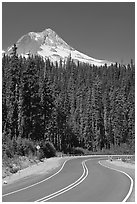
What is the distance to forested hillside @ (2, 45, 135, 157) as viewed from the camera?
52250mm

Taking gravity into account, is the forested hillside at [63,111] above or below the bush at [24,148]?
above

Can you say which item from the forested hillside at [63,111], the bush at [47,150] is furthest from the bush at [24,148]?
the bush at [47,150]

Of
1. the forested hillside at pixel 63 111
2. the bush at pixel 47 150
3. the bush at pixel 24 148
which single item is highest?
the forested hillside at pixel 63 111

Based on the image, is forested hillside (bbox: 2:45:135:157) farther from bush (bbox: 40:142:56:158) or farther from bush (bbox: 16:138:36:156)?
bush (bbox: 40:142:56:158)

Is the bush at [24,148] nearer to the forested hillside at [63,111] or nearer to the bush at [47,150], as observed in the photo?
the forested hillside at [63,111]

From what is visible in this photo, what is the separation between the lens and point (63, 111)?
80.5 meters

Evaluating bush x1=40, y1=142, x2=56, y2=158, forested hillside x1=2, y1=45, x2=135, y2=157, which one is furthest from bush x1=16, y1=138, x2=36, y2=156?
bush x1=40, y1=142, x2=56, y2=158

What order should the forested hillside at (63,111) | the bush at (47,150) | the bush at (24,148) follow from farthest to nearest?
the bush at (47,150)
the forested hillside at (63,111)
the bush at (24,148)

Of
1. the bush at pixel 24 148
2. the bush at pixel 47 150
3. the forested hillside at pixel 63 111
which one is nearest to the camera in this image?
the bush at pixel 24 148

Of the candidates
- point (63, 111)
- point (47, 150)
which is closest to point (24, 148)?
point (47, 150)

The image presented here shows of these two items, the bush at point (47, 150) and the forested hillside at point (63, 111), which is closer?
the forested hillside at point (63, 111)

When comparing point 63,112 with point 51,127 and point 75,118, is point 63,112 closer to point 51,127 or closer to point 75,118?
point 51,127

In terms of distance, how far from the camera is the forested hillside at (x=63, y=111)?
52250mm

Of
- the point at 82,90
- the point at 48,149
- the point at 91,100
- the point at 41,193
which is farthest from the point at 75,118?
the point at 41,193
